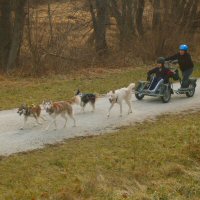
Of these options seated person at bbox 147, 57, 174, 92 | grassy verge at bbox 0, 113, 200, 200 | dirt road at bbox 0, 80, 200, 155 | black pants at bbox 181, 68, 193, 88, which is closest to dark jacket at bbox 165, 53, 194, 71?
black pants at bbox 181, 68, 193, 88

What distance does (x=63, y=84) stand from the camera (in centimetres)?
2150

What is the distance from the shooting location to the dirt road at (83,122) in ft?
44.4

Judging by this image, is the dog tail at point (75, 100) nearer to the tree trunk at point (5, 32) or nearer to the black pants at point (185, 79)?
the black pants at point (185, 79)

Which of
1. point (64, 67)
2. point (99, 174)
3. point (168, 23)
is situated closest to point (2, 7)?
point (64, 67)

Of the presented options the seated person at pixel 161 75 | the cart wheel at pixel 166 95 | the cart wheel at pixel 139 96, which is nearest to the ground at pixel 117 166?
the cart wheel at pixel 166 95

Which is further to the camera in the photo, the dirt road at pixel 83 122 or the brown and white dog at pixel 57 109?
the brown and white dog at pixel 57 109

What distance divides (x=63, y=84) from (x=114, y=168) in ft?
34.4

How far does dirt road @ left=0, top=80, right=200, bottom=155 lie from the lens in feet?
44.4

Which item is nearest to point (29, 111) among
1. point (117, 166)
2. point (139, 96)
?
point (117, 166)

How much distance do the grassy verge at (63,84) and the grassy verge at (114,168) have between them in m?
5.34

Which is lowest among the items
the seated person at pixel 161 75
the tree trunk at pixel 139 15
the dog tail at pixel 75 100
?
the dog tail at pixel 75 100

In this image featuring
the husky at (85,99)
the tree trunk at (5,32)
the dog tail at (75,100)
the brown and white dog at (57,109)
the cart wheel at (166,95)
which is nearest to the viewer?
the brown and white dog at (57,109)

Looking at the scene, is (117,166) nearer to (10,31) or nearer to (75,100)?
(75,100)

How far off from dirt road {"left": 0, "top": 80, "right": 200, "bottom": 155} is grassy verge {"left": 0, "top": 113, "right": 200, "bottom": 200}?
0.60 meters
